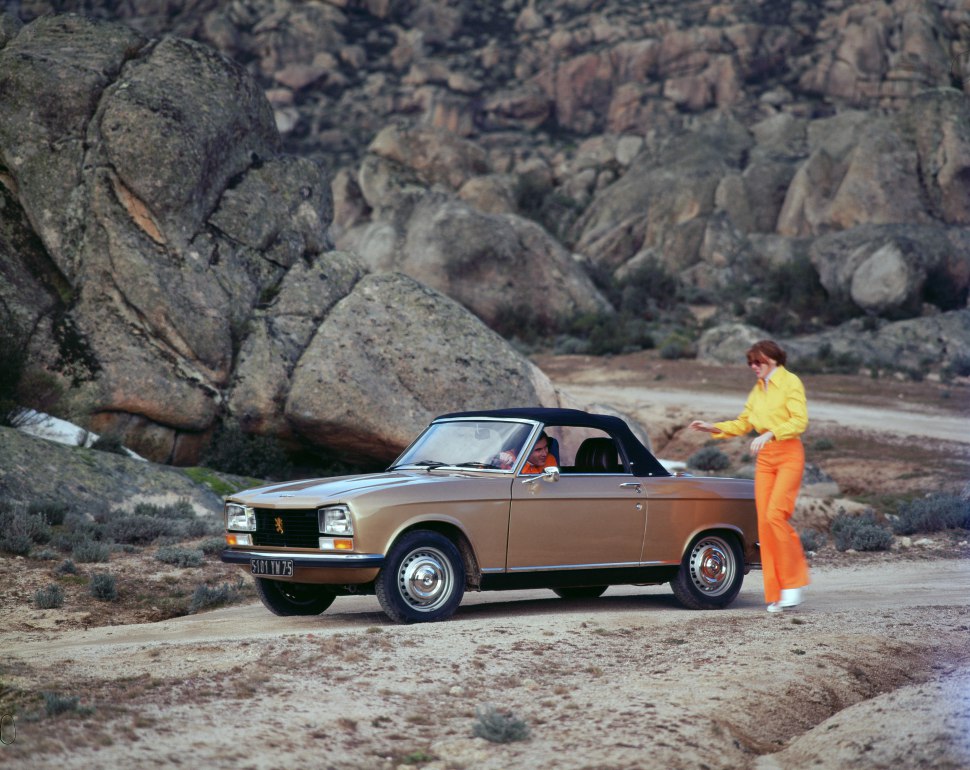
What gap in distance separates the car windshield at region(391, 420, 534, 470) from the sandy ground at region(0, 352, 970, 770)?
123 cm

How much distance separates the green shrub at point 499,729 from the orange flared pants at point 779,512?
438 centimetres

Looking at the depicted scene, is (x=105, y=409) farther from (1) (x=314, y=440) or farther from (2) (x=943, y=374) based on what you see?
(2) (x=943, y=374)

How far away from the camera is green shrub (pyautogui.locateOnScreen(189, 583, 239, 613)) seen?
11.0 meters

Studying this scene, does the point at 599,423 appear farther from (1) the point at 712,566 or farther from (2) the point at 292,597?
(2) the point at 292,597

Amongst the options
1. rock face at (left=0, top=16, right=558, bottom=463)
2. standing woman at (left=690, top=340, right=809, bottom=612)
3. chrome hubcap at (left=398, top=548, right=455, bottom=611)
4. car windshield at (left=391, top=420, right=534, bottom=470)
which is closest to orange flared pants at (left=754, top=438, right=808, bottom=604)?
standing woman at (left=690, top=340, right=809, bottom=612)

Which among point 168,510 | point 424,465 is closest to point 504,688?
point 424,465

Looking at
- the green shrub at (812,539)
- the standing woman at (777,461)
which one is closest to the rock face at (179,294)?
the green shrub at (812,539)

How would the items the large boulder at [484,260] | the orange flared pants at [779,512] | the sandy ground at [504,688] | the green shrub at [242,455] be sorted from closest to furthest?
the sandy ground at [504,688] → the orange flared pants at [779,512] → the green shrub at [242,455] → the large boulder at [484,260]

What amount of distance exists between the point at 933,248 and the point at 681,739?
43466 millimetres

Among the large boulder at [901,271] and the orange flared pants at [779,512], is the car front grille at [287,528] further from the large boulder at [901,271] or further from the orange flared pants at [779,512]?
the large boulder at [901,271]

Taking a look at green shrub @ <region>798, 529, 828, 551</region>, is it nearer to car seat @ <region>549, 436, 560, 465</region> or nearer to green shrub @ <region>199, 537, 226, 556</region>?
car seat @ <region>549, 436, 560, 465</region>

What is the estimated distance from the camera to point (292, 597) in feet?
32.3

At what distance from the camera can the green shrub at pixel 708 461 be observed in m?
22.9

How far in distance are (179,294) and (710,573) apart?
11.1 m
